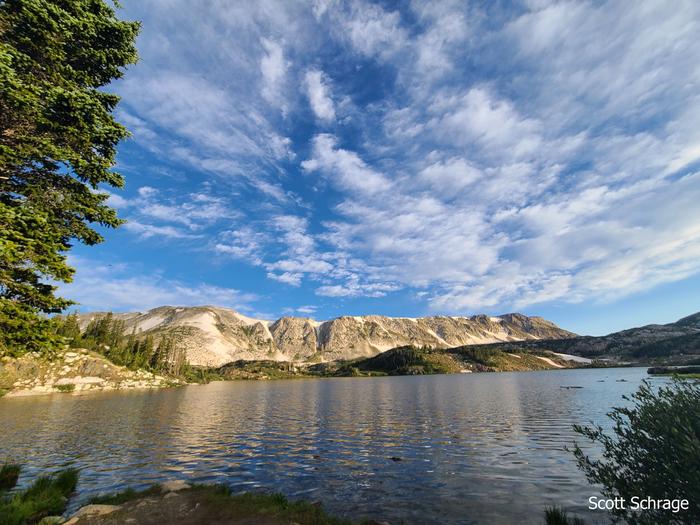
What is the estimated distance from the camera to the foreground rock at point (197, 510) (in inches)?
627

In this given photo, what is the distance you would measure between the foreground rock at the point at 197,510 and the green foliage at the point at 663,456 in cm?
1146

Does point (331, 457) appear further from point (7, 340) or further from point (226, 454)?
point (7, 340)

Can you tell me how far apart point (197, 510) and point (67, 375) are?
501 ft

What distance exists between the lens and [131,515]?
654 inches

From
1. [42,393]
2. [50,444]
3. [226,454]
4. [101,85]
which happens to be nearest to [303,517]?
[226,454]

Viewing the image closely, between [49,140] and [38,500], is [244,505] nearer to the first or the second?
[38,500]

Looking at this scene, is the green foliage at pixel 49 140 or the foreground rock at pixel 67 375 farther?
the foreground rock at pixel 67 375

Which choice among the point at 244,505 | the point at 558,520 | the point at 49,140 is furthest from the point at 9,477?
the point at 558,520

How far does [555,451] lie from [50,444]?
179 ft

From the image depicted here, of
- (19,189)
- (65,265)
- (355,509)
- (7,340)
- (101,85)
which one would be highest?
(101,85)

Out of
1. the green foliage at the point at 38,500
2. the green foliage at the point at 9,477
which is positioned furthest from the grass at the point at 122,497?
the green foliage at the point at 9,477

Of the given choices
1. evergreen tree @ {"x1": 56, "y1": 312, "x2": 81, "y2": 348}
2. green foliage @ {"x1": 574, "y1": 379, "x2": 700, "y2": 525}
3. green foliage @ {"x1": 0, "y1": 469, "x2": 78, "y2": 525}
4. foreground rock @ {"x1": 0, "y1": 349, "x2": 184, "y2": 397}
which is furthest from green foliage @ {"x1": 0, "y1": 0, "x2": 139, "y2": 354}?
evergreen tree @ {"x1": 56, "y1": 312, "x2": 81, "y2": 348}

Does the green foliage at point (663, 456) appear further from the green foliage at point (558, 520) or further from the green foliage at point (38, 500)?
the green foliage at point (38, 500)

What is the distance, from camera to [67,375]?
129500 millimetres
